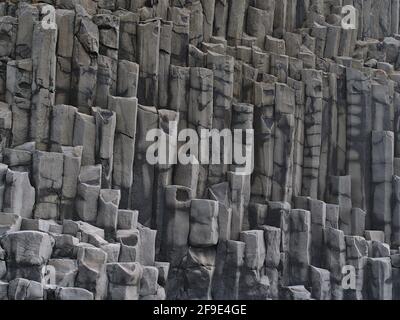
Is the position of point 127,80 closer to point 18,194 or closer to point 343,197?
point 18,194

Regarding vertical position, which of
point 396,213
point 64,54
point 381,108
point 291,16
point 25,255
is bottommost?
point 25,255

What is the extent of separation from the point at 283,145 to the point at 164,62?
340cm

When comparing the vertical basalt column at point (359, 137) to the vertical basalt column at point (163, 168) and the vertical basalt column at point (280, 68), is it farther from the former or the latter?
the vertical basalt column at point (163, 168)

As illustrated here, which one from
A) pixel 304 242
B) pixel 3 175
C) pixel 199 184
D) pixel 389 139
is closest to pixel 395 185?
pixel 389 139

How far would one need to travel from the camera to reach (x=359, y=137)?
659 inches

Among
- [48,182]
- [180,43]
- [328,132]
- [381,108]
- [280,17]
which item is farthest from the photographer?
[280,17]

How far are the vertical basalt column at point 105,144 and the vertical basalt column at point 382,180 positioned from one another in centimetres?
706

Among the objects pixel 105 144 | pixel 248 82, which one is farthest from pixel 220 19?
pixel 105 144

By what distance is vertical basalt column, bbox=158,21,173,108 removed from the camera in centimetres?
1474

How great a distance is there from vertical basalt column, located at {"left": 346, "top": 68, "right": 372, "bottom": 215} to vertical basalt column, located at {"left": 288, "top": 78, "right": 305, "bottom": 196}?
54.9 inches

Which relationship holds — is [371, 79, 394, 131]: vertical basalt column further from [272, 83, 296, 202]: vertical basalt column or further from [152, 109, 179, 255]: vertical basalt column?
[152, 109, 179, 255]: vertical basalt column

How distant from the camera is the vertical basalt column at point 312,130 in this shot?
52.7 feet

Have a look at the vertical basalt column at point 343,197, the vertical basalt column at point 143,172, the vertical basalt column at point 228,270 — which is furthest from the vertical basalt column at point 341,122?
the vertical basalt column at point 143,172

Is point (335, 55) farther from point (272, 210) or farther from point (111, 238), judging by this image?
point (111, 238)
